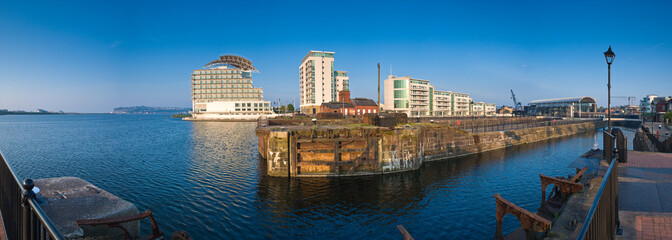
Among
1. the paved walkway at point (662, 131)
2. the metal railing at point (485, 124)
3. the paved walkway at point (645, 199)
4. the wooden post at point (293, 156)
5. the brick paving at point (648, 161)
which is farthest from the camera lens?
the metal railing at point (485, 124)

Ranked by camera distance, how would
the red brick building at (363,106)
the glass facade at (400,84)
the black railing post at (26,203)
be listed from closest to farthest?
1. the black railing post at (26,203)
2. the red brick building at (363,106)
3. the glass facade at (400,84)

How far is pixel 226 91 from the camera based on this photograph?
596ft

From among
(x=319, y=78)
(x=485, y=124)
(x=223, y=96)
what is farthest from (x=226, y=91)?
(x=485, y=124)

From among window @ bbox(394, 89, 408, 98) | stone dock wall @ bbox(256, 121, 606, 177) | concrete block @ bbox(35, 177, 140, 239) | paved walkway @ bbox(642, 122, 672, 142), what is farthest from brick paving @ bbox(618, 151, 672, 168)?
window @ bbox(394, 89, 408, 98)

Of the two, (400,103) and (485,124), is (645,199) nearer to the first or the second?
(485,124)

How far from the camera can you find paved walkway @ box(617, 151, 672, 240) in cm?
784

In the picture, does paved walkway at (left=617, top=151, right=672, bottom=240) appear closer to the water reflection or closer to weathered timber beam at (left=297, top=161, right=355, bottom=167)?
the water reflection

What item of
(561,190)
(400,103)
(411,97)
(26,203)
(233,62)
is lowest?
(561,190)

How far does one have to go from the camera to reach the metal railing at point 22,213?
359 cm

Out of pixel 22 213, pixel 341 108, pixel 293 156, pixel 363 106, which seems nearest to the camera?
pixel 22 213

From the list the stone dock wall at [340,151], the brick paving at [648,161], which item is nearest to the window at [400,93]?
the stone dock wall at [340,151]

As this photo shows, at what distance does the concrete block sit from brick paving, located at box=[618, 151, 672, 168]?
22734 millimetres

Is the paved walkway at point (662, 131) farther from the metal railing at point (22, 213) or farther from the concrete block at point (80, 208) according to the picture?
the metal railing at point (22, 213)

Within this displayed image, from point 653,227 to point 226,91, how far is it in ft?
626
